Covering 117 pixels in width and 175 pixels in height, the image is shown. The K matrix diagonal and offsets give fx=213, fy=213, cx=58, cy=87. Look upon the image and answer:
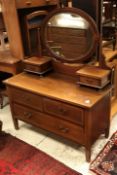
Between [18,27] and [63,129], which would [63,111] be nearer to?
[63,129]

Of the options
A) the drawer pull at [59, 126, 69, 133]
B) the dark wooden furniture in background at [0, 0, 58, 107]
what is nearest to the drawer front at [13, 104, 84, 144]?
the drawer pull at [59, 126, 69, 133]

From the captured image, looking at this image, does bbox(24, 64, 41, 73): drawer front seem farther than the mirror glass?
Yes

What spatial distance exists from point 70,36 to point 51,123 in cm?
76

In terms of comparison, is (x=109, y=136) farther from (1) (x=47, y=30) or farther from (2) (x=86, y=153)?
(1) (x=47, y=30)

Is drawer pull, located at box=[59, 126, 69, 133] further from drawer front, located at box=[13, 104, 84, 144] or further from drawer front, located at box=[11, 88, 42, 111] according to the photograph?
drawer front, located at box=[11, 88, 42, 111]

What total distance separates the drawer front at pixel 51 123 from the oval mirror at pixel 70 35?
538 millimetres

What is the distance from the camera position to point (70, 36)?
1834 millimetres

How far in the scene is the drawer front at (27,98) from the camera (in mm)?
1803

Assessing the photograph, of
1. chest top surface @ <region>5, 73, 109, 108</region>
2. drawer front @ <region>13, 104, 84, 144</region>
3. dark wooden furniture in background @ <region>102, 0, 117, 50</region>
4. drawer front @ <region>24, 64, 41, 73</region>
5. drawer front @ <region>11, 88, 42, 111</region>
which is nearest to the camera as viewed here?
chest top surface @ <region>5, 73, 109, 108</region>

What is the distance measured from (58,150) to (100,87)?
27.6 inches

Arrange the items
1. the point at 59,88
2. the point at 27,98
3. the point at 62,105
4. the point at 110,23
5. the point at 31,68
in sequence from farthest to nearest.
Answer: the point at 110,23
the point at 31,68
the point at 27,98
the point at 59,88
the point at 62,105

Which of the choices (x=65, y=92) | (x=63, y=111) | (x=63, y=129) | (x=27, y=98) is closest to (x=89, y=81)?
(x=65, y=92)

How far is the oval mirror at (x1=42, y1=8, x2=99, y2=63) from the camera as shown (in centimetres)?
168

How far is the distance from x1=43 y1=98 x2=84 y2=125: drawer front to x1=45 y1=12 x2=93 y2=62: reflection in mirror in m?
0.44
